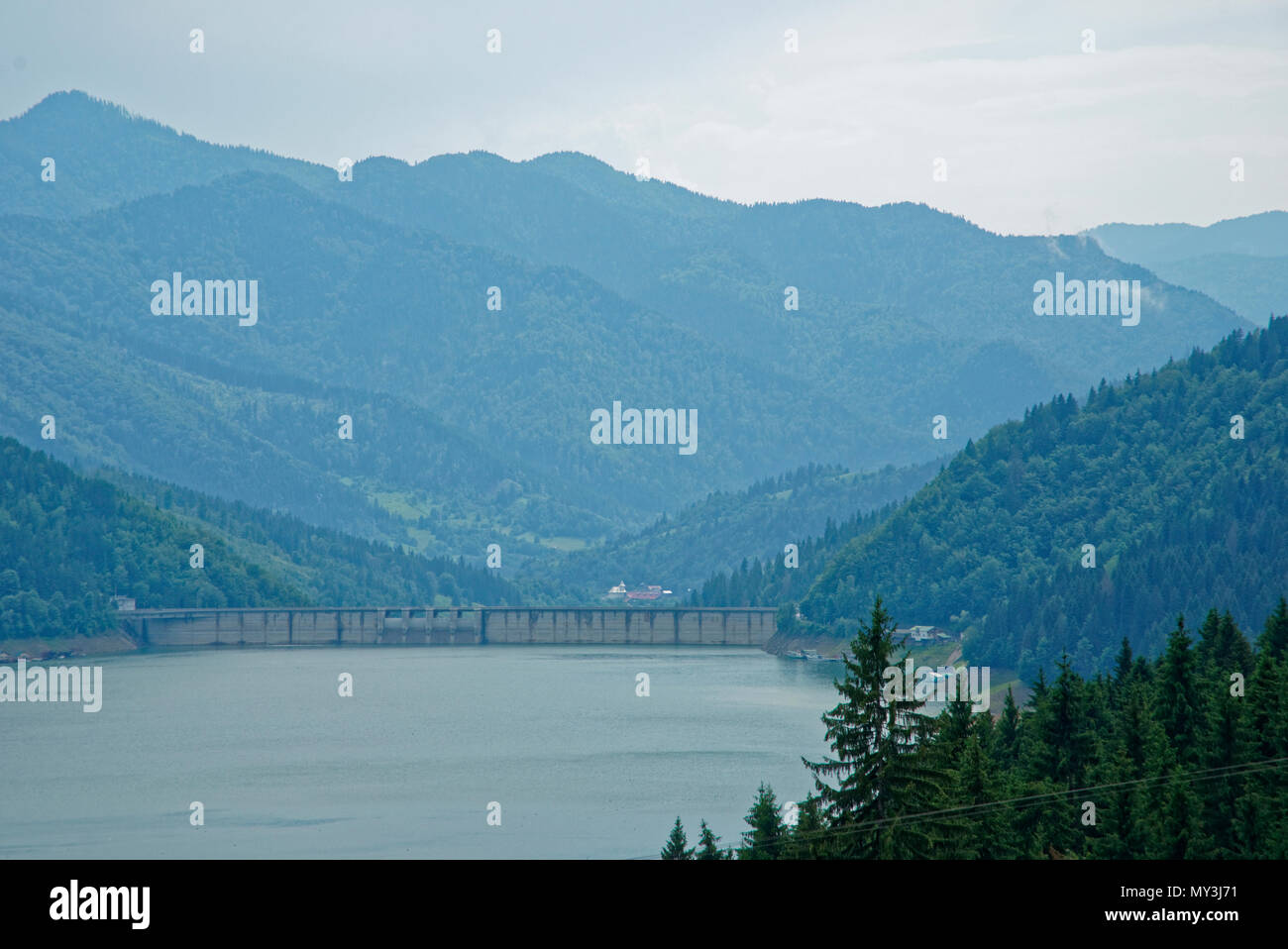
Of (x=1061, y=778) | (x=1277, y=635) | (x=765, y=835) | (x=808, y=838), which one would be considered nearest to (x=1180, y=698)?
(x=1061, y=778)

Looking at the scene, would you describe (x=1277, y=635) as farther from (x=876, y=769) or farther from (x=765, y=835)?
(x=876, y=769)

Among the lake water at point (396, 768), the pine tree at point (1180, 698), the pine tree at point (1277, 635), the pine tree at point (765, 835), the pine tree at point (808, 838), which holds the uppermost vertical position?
the pine tree at point (1277, 635)

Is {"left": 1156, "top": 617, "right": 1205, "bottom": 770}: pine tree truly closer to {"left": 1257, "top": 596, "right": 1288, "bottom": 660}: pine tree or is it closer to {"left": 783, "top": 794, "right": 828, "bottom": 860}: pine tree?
{"left": 1257, "top": 596, "right": 1288, "bottom": 660}: pine tree

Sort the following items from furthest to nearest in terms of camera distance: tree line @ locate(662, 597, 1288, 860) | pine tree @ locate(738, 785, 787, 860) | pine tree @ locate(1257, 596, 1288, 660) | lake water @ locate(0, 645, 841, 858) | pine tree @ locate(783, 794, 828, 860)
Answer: lake water @ locate(0, 645, 841, 858) → pine tree @ locate(1257, 596, 1288, 660) → pine tree @ locate(738, 785, 787, 860) → pine tree @ locate(783, 794, 828, 860) → tree line @ locate(662, 597, 1288, 860)

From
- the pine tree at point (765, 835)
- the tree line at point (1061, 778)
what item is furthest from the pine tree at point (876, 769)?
the pine tree at point (765, 835)

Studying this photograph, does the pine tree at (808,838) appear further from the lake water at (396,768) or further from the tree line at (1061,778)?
the lake water at (396,768)

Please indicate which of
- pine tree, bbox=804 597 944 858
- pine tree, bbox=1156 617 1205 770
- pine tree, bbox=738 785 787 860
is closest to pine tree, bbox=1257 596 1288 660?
pine tree, bbox=1156 617 1205 770

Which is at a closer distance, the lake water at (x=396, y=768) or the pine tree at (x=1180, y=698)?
the pine tree at (x=1180, y=698)
